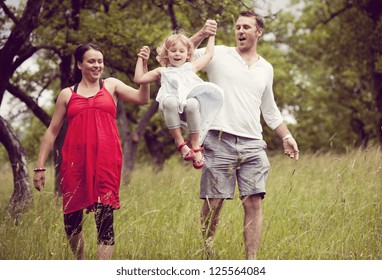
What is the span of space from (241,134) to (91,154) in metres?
1.20

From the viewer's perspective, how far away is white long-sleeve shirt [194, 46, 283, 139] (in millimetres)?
4211

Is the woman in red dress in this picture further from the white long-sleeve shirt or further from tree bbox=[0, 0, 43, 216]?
tree bbox=[0, 0, 43, 216]

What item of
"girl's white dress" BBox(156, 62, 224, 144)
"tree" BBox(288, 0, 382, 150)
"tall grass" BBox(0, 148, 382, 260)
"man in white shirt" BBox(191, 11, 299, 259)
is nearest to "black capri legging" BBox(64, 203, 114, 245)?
"tall grass" BBox(0, 148, 382, 260)

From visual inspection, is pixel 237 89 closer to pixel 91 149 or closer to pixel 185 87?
pixel 185 87

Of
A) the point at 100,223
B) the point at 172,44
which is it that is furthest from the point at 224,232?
the point at 172,44

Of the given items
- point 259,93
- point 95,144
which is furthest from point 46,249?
point 259,93

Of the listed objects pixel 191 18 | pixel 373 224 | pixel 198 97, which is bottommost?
pixel 373 224

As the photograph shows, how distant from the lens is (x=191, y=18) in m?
9.46

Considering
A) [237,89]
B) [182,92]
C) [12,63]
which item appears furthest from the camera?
[12,63]

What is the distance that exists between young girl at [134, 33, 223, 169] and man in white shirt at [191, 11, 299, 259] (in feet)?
1.49

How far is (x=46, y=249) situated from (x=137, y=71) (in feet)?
5.07

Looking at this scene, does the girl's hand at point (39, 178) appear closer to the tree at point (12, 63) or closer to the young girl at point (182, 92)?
the young girl at point (182, 92)

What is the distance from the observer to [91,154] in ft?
13.0
